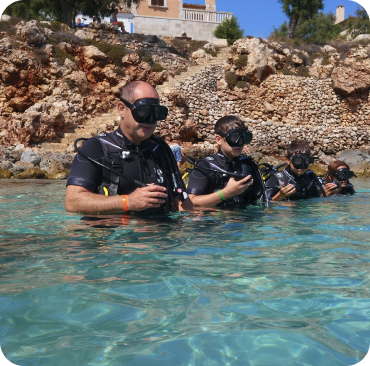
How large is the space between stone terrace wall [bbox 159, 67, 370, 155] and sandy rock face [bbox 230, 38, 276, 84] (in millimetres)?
511

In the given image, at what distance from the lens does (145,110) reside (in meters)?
3.48

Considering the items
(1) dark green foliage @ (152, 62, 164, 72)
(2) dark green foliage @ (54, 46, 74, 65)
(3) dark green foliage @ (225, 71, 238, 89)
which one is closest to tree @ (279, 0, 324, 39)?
(3) dark green foliage @ (225, 71, 238, 89)

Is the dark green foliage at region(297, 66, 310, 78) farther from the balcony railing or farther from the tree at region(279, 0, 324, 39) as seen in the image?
the balcony railing

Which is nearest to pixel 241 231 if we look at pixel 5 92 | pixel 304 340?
pixel 304 340

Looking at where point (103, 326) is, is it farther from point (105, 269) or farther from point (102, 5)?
point (102, 5)

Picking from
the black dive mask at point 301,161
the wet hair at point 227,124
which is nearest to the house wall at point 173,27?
the black dive mask at point 301,161

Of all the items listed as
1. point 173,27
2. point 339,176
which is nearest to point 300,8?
point 173,27

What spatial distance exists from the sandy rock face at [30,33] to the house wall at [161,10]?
702 inches

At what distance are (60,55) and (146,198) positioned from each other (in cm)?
1833

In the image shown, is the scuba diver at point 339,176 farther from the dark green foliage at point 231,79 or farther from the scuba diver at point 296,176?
the dark green foliage at point 231,79

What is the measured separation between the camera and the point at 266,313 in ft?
5.88

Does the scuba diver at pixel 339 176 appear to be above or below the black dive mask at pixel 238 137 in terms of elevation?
below

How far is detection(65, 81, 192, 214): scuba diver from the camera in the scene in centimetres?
334

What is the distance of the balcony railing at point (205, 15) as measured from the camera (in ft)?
113
